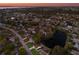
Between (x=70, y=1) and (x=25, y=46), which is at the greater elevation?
(x=70, y=1)

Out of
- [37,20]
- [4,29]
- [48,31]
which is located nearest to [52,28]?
[48,31]

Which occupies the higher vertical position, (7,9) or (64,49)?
(7,9)

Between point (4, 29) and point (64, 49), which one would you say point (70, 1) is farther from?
point (4, 29)

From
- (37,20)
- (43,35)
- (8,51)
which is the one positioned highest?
(37,20)

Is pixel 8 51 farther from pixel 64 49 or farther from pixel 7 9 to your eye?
pixel 64 49

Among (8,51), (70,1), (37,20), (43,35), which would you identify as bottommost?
(8,51)

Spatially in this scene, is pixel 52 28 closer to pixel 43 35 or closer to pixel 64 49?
pixel 43 35

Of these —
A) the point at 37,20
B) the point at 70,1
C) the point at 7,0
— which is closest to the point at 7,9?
the point at 7,0

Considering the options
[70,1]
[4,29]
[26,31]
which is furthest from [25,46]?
[70,1]
